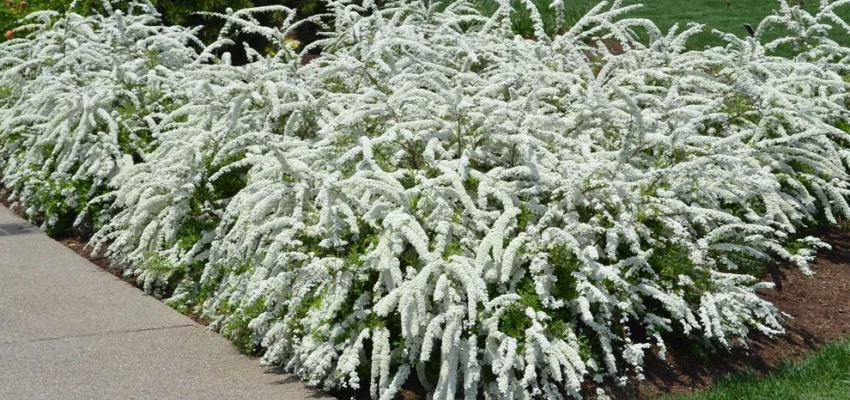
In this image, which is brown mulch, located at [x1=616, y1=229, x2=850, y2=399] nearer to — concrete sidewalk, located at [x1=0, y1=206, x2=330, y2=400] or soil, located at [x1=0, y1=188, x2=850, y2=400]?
soil, located at [x1=0, y1=188, x2=850, y2=400]

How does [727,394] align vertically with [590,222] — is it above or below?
below

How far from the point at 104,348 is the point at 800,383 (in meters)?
3.36

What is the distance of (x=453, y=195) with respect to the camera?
5551mm

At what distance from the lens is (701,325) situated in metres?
5.49

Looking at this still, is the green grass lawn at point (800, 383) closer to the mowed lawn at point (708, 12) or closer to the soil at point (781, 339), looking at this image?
the soil at point (781, 339)

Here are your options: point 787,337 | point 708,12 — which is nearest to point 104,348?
point 787,337

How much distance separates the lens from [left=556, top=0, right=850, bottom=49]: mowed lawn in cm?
1473

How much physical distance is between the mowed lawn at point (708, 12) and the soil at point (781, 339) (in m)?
8.01

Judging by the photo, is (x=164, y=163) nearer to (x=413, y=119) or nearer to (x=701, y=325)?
(x=413, y=119)

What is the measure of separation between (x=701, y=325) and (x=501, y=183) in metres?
1.23

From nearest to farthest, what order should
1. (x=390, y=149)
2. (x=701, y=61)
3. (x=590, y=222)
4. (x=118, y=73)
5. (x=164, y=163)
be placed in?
(x=590, y=222) → (x=390, y=149) → (x=164, y=163) → (x=701, y=61) → (x=118, y=73)

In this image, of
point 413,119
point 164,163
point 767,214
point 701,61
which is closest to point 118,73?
point 164,163

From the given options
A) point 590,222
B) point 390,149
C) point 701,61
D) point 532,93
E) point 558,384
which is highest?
point 701,61

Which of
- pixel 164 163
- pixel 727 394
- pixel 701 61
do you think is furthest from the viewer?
pixel 701 61
